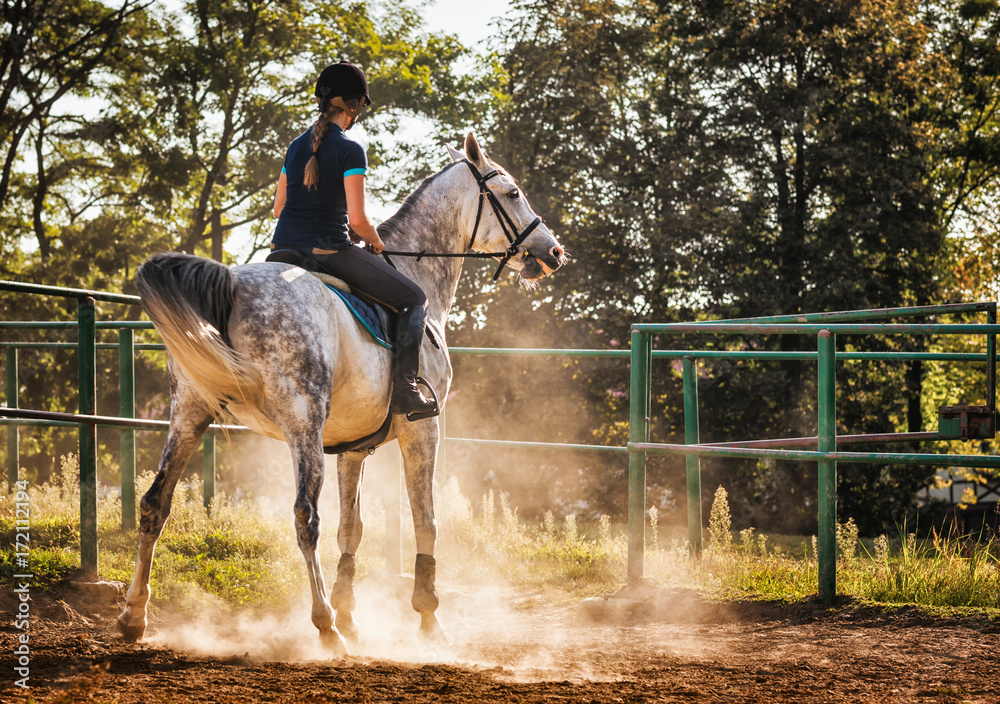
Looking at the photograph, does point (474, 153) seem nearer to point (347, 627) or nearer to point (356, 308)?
point (356, 308)

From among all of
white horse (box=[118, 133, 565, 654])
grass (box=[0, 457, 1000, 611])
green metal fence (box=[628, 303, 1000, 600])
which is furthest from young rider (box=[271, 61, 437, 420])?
grass (box=[0, 457, 1000, 611])

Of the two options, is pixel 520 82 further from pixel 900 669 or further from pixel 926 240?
pixel 900 669

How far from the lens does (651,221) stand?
47.2ft

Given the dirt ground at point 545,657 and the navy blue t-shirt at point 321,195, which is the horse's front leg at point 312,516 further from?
the navy blue t-shirt at point 321,195

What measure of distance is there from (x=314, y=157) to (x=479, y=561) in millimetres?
4057

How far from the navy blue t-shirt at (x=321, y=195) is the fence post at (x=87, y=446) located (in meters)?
1.46

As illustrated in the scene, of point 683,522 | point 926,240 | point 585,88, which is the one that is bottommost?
point 683,522

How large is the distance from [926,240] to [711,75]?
15.5 ft

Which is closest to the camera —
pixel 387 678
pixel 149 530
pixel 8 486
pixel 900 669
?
pixel 387 678

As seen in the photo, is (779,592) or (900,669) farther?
(779,592)

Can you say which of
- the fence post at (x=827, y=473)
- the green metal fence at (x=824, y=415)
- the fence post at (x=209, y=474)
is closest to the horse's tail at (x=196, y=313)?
the green metal fence at (x=824, y=415)

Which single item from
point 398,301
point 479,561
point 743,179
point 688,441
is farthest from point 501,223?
point 743,179

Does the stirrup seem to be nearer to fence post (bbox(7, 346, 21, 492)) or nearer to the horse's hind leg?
the horse's hind leg

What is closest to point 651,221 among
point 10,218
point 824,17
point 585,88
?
point 585,88
